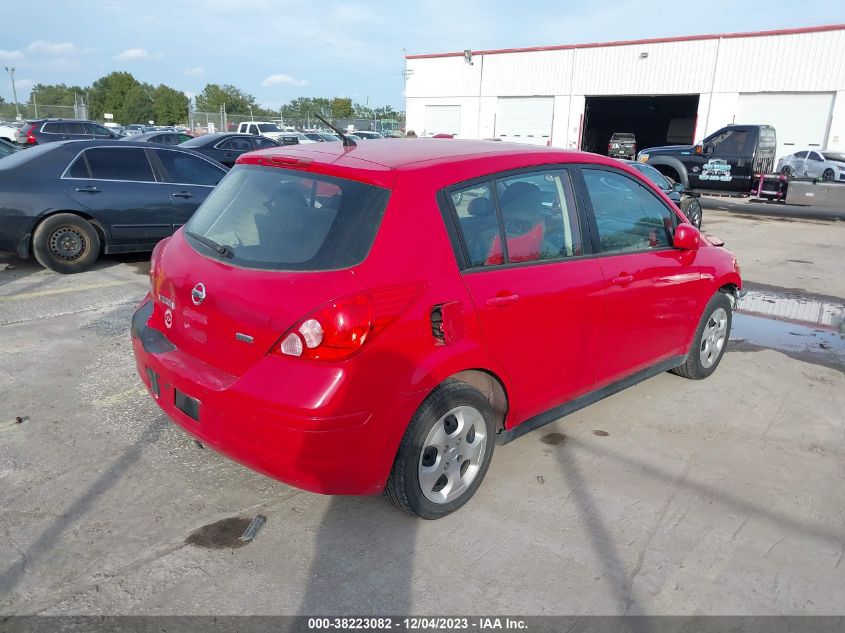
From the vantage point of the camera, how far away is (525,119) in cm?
3694

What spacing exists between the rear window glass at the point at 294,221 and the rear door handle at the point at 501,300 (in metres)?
0.66

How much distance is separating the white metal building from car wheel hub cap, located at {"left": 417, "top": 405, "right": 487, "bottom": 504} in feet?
99.0

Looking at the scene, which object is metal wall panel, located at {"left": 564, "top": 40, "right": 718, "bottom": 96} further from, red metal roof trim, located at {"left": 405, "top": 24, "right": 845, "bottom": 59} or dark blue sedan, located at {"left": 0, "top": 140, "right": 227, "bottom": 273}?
dark blue sedan, located at {"left": 0, "top": 140, "right": 227, "bottom": 273}

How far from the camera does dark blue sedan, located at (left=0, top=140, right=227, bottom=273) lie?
7.47m

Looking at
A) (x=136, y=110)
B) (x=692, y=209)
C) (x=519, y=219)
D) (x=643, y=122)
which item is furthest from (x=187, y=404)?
(x=136, y=110)

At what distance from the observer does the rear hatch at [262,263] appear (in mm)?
2766

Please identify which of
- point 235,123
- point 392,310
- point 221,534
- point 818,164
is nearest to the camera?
point 392,310

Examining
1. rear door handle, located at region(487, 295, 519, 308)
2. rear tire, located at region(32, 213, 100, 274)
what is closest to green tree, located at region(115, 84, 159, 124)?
rear tire, located at region(32, 213, 100, 274)

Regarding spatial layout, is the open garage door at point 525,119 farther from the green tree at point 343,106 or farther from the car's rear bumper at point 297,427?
the green tree at point 343,106

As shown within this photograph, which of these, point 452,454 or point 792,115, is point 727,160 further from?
point 452,454

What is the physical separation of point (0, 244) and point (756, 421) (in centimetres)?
773

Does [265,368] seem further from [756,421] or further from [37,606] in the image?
[756,421]

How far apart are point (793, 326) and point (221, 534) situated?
6275 millimetres

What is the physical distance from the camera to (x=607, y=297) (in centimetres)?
377
